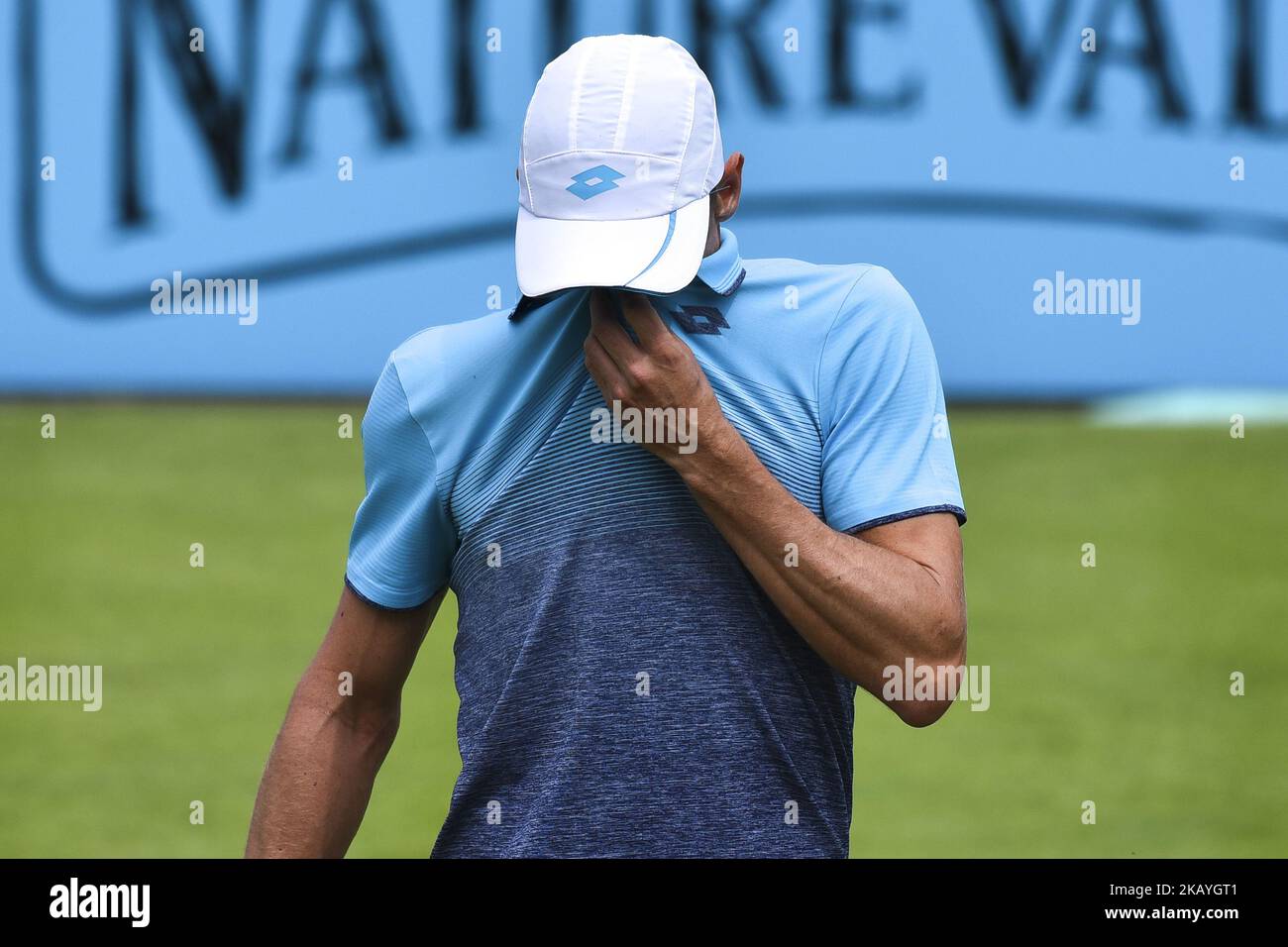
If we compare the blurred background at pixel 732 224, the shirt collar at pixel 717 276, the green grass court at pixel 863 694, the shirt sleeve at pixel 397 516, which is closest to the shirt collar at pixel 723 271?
the shirt collar at pixel 717 276

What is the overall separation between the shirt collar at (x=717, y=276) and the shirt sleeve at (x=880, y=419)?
12 cm

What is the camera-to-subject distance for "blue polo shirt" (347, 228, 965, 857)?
1.97m

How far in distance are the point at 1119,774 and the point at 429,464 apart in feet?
16.5

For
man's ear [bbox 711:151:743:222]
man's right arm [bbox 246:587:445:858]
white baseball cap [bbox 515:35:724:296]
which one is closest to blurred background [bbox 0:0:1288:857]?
man's right arm [bbox 246:587:445:858]

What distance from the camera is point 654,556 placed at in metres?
2.00

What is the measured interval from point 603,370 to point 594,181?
0.23 m

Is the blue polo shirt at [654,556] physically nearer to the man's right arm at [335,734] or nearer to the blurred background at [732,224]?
the man's right arm at [335,734]

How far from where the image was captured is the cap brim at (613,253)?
1955 mm

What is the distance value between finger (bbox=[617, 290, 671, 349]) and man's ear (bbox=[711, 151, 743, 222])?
0.74ft

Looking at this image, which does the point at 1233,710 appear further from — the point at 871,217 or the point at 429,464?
the point at 429,464

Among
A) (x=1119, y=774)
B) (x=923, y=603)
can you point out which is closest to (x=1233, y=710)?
(x=1119, y=774)

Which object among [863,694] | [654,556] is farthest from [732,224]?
[654,556]

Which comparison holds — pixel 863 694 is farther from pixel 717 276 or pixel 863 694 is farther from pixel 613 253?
pixel 613 253

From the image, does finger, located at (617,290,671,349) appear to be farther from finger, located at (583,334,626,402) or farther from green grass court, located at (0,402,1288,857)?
green grass court, located at (0,402,1288,857)
